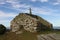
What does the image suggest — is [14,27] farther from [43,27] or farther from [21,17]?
[43,27]

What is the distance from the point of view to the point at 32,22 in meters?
37.2

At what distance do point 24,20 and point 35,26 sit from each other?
3431 millimetres

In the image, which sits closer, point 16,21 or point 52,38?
point 52,38

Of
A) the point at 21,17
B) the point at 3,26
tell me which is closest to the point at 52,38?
the point at 3,26

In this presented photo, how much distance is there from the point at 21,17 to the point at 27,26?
9.33ft

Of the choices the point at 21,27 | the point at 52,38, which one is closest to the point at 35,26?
the point at 21,27

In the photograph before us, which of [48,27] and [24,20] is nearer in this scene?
[24,20]

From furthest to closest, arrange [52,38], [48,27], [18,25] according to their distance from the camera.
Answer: [48,27] < [18,25] < [52,38]

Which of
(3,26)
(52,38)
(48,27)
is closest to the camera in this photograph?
(52,38)

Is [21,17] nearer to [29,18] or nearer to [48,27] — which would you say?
[29,18]

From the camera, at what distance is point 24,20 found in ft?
127

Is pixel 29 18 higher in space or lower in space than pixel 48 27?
higher

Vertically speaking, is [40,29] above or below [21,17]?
below

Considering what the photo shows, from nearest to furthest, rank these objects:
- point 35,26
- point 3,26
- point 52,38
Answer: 1. point 52,38
2. point 3,26
3. point 35,26
